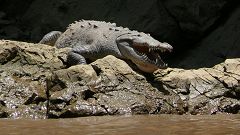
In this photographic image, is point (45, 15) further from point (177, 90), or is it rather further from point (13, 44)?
point (177, 90)

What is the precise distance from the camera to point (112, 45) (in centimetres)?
686

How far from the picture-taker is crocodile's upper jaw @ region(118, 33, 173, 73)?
5.97 meters

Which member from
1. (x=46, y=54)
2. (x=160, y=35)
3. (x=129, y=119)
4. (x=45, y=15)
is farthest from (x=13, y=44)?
(x=45, y=15)

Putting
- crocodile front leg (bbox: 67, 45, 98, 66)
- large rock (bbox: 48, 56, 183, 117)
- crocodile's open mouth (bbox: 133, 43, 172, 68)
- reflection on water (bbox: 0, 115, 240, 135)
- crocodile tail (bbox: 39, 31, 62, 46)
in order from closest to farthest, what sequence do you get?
1. reflection on water (bbox: 0, 115, 240, 135)
2. large rock (bbox: 48, 56, 183, 117)
3. crocodile's open mouth (bbox: 133, 43, 172, 68)
4. crocodile front leg (bbox: 67, 45, 98, 66)
5. crocodile tail (bbox: 39, 31, 62, 46)

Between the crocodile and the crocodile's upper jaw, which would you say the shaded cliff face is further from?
the crocodile's upper jaw

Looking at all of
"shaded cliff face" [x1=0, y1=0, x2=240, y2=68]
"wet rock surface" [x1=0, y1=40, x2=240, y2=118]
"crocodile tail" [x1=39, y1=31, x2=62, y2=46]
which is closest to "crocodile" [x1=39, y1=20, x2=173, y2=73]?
"wet rock surface" [x1=0, y1=40, x2=240, y2=118]

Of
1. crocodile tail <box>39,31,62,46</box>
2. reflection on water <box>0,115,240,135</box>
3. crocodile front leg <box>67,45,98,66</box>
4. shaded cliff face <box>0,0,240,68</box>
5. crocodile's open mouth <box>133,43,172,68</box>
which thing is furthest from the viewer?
shaded cliff face <box>0,0,240,68</box>

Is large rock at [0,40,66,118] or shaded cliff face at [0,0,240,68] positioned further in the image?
shaded cliff face at [0,0,240,68]

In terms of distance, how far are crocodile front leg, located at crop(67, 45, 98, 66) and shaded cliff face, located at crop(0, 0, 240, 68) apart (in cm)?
358

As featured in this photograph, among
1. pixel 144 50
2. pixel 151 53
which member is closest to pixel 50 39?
pixel 144 50

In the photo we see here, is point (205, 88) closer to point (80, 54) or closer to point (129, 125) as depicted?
point (129, 125)

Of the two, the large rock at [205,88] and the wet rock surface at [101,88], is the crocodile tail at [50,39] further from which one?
the large rock at [205,88]

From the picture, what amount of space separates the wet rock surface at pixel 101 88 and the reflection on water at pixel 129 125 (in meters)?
0.31

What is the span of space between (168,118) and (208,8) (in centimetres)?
570
